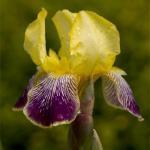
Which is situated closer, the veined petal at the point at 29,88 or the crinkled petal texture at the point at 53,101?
the crinkled petal texture at the point at 53,101

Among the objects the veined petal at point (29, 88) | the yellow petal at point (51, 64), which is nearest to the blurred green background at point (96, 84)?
the veined petal at point (29, 88)

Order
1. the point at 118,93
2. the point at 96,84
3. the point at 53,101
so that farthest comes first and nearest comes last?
the point at 96,84 < the point at 118,93 < the point at 53,101

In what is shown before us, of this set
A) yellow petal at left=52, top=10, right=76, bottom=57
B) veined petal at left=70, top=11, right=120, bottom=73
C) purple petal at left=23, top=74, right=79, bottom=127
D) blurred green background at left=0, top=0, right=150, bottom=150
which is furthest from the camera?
blurred green background at left=0, top=0, right=150, bottom=150

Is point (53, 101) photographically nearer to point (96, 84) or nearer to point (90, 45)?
point (90, 45)

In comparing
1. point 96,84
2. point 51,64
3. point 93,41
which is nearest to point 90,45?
point 93,41

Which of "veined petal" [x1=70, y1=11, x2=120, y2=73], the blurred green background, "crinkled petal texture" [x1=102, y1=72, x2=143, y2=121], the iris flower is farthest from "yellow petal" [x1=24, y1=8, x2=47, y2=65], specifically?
the blurred green background

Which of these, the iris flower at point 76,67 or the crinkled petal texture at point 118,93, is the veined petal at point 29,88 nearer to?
the iris flower at point 76,67

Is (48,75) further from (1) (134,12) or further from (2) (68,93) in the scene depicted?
(1) (134,12)

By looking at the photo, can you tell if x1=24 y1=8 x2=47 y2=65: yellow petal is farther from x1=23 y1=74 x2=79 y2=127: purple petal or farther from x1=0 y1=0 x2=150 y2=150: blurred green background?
x1=0 y1=0 x2=150 y2=150: blurred green background
